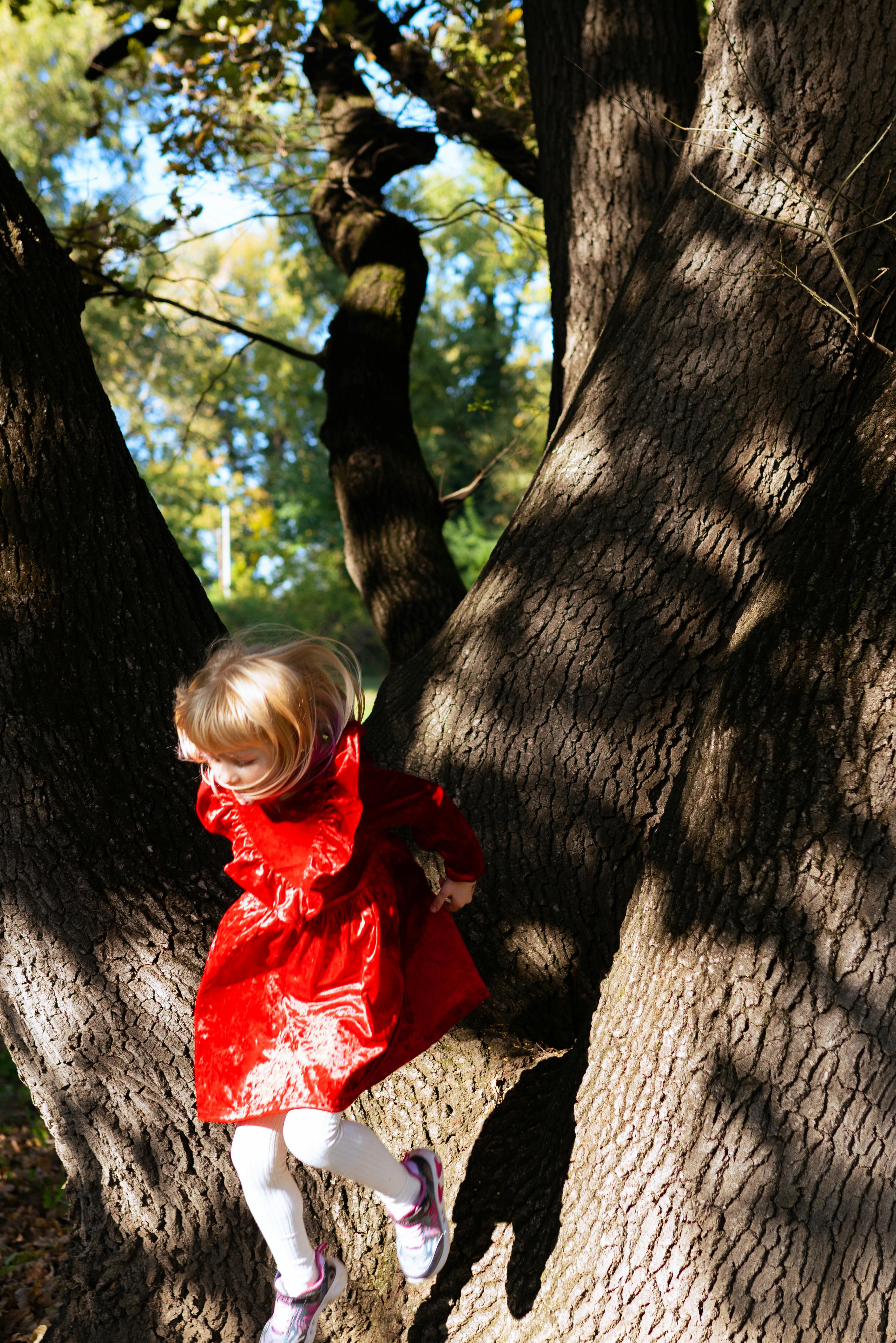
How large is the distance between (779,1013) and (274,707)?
1128 millimetres

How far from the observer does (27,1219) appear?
166 inches

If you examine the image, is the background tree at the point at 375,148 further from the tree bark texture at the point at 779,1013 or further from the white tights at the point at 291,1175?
the white tights at the point at 291,1175

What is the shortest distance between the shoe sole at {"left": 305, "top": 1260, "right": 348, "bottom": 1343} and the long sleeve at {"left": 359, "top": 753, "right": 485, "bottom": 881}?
954mm

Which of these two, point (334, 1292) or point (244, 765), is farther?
point (334, 1292)

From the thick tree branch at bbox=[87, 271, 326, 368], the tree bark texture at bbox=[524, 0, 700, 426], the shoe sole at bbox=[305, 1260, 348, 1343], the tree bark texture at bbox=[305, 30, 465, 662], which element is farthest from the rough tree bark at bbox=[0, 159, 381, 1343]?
the thick tree branch at bbox=[87, 271, 326, 368]

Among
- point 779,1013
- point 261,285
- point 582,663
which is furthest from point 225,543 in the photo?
point 779,1013

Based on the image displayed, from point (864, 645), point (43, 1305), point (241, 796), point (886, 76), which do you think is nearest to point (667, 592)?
point (864, 645)

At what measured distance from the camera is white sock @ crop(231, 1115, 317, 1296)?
2191 millimetres

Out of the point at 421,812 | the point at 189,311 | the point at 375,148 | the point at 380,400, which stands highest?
the point at 375,148

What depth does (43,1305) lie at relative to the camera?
11.7 feet

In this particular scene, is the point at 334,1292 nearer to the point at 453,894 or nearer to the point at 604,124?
the point at 453,894

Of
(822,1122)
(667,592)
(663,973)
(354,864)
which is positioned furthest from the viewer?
(667,592)

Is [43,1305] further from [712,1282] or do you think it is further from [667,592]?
[667,592]

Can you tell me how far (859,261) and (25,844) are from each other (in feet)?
8.26
